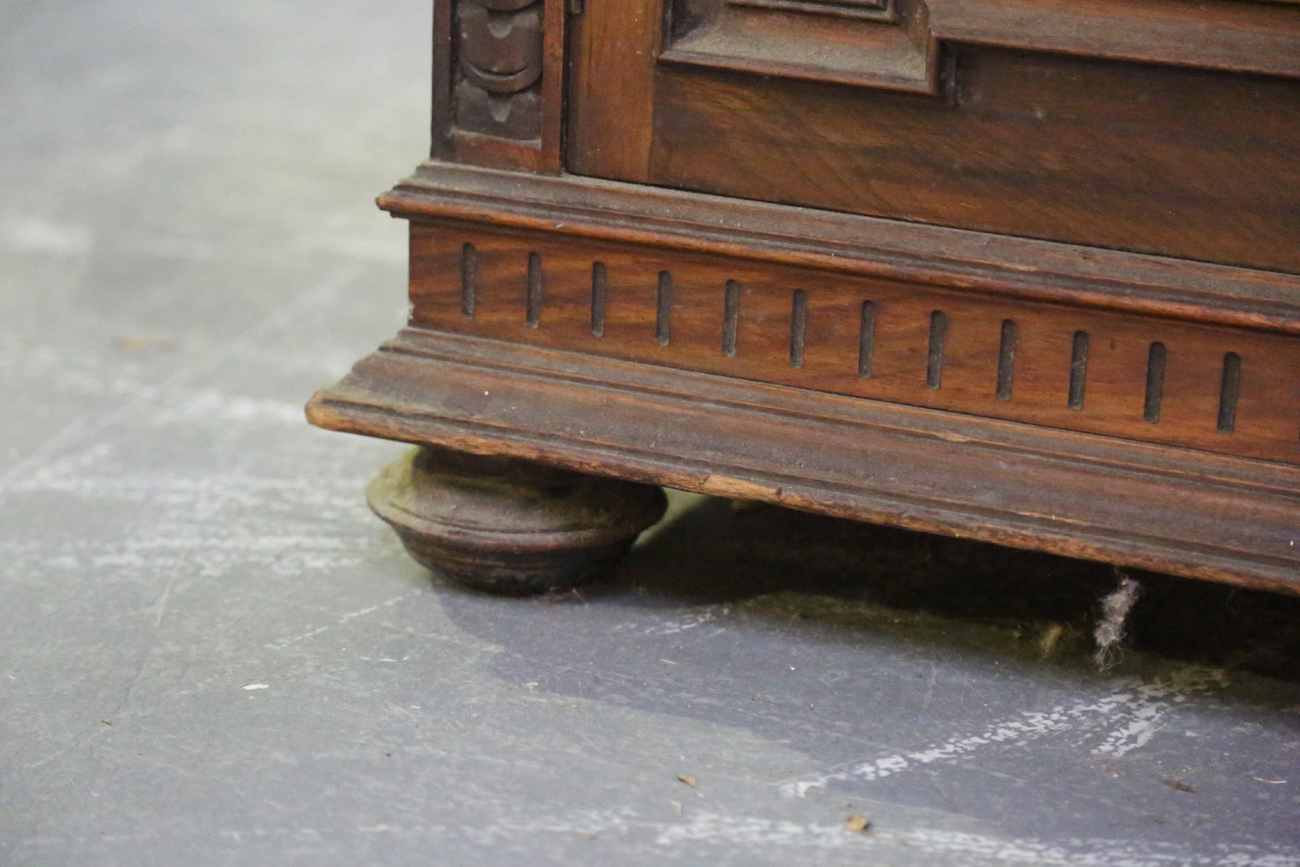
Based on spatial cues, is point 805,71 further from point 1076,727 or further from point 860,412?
point 1076,727

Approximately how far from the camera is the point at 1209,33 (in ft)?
4.67

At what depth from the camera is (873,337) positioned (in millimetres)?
1610

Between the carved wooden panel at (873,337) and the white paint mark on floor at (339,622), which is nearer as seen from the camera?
the carved wooden panel at (873,337)

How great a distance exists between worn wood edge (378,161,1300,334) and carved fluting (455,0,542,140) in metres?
0.06

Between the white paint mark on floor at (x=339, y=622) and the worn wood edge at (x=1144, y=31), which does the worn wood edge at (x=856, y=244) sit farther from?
the white paint mark on floor at (x=339, y=622)

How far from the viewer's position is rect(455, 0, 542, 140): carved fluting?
1.65m

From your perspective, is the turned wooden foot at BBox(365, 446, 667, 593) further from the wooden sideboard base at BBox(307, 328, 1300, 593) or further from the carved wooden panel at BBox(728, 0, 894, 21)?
the carved wooden panel at BBox(728, 0, 894, 21)

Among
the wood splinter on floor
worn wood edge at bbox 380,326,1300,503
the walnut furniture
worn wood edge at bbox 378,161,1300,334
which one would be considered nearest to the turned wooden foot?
the walnut furniture

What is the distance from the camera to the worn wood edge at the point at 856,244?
1.47 m

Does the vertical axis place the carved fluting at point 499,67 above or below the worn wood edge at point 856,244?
above

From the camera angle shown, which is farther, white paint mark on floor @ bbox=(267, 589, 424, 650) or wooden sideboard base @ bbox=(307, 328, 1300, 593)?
white paint mark on floor @ bbox=(267, 589, 424, 650)

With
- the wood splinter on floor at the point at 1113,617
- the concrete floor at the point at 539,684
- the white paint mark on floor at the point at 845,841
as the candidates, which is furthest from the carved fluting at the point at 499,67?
the wood splinter on floor at the point at 1113,617

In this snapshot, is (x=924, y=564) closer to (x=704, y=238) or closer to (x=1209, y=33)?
(x=704, y=238)

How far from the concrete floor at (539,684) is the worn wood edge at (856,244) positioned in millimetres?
450
